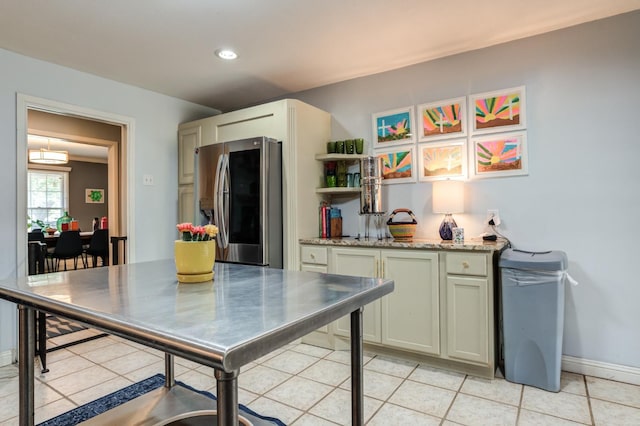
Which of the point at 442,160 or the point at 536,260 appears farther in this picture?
the point at 442,160

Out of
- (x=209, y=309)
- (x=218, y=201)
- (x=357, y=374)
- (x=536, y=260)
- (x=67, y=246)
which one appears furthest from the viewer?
(x=67, y=246)

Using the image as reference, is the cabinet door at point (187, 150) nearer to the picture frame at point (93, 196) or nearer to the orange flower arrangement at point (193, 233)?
the orange flower arrangement at point (193, 233)

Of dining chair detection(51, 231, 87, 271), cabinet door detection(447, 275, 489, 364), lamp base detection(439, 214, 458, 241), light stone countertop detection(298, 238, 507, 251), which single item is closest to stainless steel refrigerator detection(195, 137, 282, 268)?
light stone countertop detection(298, 238, 507, 251)

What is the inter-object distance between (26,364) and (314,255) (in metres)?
2.02

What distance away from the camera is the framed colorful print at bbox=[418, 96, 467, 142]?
2934 millimetres

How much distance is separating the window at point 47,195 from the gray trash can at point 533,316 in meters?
9.24

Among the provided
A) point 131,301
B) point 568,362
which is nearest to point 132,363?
point 131,301

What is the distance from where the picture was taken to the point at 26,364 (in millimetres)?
1500

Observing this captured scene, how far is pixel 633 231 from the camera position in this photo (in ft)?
7.75

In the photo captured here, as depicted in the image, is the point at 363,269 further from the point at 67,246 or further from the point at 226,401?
the point at 67,246

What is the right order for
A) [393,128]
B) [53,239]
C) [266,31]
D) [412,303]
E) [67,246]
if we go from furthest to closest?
[53,239] < [67,246] < [393,128] < [412,303] < [266,31]

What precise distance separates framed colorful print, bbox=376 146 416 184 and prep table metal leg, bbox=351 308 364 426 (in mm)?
2002

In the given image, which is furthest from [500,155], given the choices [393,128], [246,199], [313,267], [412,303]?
[246,199]

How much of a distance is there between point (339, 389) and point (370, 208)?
1430 mm
